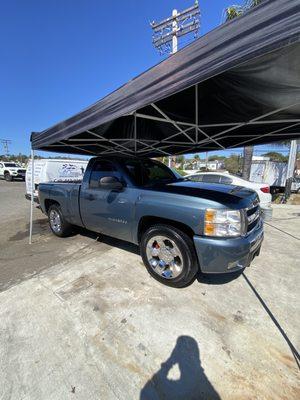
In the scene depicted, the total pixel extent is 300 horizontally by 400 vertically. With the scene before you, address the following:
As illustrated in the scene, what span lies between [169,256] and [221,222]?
895mm

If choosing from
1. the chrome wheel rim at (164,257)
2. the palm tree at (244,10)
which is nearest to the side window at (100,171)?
the chrome wheel rim at (164,257)

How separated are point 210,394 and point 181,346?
48 centimetres

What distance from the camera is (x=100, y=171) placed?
4340 mm

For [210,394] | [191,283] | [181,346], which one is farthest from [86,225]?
[210,394]

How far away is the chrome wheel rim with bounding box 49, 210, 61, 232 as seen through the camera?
5.39m

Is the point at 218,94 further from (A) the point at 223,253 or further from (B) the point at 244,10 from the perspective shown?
(B) the point at 244,10

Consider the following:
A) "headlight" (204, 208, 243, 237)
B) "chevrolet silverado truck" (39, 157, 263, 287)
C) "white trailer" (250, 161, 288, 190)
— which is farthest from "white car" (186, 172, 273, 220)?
"white trailer" (250, 161, 288, 190)

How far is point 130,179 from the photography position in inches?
150

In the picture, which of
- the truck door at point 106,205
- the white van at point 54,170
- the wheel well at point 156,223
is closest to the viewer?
the wheel well at point 156,223

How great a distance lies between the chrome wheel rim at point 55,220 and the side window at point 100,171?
63.3 inches

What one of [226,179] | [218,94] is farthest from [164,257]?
[226,179]

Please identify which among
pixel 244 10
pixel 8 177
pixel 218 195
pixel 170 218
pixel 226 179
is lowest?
pixel 8 177

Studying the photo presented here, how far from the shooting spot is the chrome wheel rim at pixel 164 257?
3119mm

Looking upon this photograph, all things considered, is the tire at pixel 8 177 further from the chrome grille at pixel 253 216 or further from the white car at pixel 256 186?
the chrome grille at pixel 253 216
